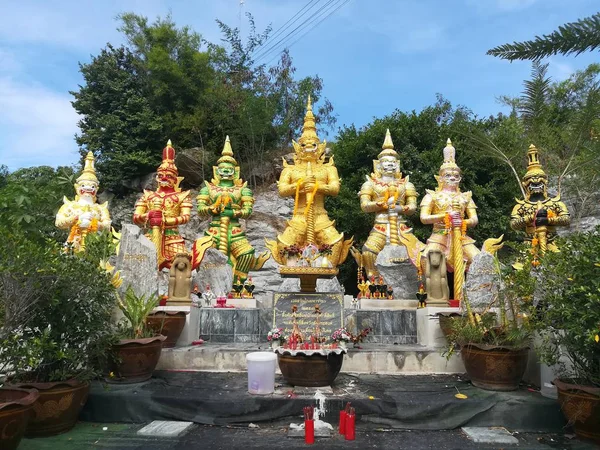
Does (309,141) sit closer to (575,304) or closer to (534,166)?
(534,166)

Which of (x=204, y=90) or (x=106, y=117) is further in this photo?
(x=204, y=90)

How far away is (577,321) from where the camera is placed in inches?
153

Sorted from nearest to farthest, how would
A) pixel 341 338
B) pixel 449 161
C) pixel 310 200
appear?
pixel 341 338 → pixel 449 161 → pixel 310 200

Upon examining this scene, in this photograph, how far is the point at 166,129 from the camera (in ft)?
69.1

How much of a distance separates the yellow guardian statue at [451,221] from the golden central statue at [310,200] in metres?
1.77

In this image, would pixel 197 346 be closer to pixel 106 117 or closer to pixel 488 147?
pixel 488 147

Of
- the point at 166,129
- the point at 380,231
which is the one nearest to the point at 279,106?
the point at 166,129

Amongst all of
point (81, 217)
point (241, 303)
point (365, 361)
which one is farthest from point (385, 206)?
Answer: point (81, 217)

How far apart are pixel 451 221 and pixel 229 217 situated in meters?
4.50

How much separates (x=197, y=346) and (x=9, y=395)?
319 cm

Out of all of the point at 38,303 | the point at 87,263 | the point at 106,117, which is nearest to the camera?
the point at 38,303

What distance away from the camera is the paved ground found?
4.06m

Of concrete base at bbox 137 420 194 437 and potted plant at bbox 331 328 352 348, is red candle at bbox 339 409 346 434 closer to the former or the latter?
potted plant at bbox 331 328 352 348

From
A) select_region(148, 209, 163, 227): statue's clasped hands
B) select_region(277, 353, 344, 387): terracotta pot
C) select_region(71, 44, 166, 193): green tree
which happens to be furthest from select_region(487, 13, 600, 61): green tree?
select_region(71, 44, 166, 193): green tree
